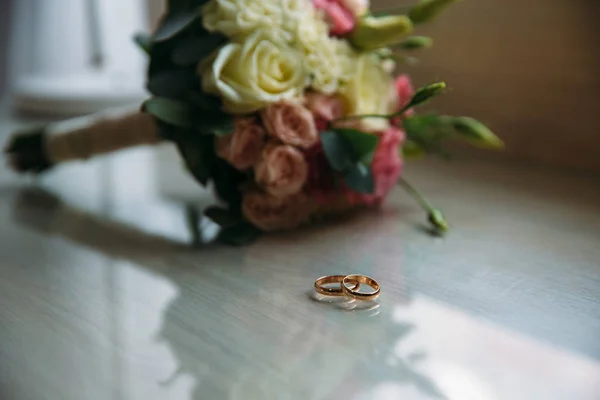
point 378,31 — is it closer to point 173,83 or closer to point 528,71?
point 173,83

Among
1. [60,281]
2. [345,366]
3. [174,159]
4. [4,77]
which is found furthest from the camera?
[4,77]

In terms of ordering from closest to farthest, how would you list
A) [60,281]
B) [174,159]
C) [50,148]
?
[60,281], [50,148], [174,159]

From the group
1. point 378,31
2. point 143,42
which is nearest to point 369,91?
point 378,31

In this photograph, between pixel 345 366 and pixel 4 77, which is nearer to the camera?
pixel 345 366

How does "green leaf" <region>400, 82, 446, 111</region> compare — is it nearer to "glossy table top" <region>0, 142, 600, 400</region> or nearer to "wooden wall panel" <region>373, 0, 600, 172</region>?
"glossy table top" <region>0, 142, 600, 400</region>

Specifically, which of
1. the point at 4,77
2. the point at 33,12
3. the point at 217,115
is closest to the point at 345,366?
the point at 217,115

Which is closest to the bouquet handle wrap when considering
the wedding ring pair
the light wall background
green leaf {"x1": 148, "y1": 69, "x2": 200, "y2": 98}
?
green leaf {"x1": 148, "y1": 69, "x2": 200, "y2": 98}

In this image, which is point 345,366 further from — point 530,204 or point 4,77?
point 4,77
